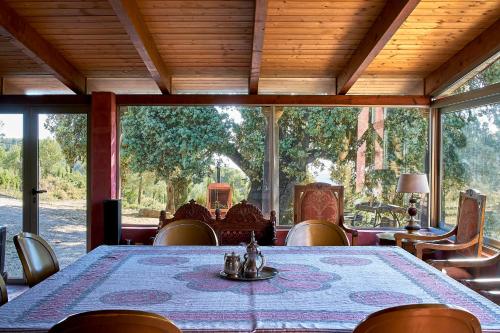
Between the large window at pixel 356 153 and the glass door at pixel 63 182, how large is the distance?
2.42m

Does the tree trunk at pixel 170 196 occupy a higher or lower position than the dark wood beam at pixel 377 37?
lower

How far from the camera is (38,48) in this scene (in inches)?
186

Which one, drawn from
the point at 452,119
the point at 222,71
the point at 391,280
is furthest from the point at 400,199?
the point at 391,280

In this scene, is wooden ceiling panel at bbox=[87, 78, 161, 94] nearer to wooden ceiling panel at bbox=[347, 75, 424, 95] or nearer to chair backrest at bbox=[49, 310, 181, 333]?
wooden ceiling panel at bbox=[347, 75, 424, 95]

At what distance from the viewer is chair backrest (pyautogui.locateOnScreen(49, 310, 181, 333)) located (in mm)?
1421

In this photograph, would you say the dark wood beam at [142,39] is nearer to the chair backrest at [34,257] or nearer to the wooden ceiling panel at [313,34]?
the wooden ceiling panel at [313,34]

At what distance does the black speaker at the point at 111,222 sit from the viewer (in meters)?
5.42

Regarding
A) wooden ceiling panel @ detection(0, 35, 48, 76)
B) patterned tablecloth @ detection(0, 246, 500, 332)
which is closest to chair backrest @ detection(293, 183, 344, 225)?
patterned tablecloth @ detection(0, 246, 500, 332)

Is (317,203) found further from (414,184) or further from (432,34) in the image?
(432,34)

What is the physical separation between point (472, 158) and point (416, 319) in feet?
13.3

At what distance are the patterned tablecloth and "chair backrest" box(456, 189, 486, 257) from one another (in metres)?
1.59

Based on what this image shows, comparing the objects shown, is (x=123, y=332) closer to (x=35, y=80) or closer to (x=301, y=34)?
(x=301, y=34)

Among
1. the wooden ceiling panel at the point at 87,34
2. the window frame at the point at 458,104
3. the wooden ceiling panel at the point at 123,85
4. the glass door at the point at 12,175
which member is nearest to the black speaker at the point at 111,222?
the glass door at the point at 12,175

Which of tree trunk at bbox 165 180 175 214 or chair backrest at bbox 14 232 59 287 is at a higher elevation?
tree trunk at bbox 165 180 175 214
